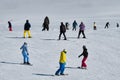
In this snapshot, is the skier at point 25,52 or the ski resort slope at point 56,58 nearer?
the ski resort slope at point 56,58

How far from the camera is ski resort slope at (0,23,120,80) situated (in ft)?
77.0

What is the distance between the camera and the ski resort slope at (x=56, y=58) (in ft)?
77.0

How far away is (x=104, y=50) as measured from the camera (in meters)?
31.7

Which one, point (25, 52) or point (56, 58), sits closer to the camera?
point (25, 52)

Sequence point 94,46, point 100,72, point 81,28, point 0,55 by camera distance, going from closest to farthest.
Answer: point 100,72
point 0,55
point 94,46
point 81,28

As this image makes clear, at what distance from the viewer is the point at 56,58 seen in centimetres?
2817

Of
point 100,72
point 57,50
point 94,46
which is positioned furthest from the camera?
point 94,46

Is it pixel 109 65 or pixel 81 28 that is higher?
pixel 81 28

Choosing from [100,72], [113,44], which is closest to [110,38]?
[113,44]

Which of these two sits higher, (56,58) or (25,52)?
(25,52)

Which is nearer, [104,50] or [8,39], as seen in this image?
[104,50]

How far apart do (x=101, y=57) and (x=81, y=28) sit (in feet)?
24.1

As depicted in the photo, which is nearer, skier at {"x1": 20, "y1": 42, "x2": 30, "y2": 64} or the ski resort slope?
the ski resort slope

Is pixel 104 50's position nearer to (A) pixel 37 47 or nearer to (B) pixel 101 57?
(B) pixel 101 57
